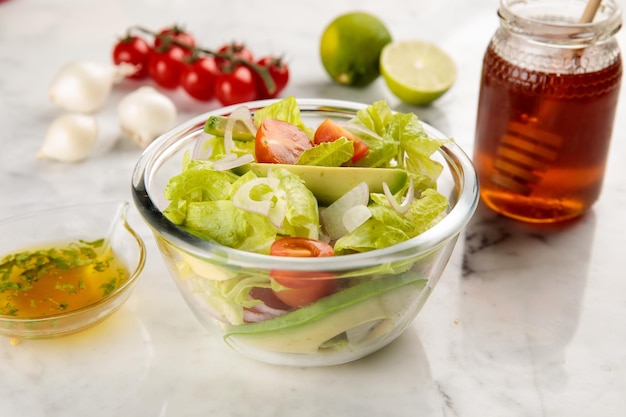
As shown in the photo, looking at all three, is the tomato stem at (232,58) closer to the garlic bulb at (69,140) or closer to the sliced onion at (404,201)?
the garlic bulb at (69,140)

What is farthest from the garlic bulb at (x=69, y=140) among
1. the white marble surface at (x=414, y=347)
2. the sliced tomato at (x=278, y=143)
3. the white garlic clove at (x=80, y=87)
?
the sliced tomato at (x=278, y=143)

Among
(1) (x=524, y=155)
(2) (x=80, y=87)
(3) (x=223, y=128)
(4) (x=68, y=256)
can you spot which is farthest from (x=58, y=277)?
(1) (x=524, y=155)

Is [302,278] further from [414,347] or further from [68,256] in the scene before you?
[68,256]

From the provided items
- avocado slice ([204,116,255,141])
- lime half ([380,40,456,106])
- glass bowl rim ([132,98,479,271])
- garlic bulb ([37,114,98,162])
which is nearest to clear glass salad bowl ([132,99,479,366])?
glass bowl rim ([132,98,479,271])

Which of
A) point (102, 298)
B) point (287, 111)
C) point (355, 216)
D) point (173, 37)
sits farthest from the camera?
point (173, 37)

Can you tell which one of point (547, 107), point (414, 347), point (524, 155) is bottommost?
point (414, 347)

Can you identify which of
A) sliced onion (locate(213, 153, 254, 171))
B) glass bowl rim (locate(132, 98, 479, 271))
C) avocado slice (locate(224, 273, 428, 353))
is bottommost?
avocado slice (locate(224, 273, 428, 353))

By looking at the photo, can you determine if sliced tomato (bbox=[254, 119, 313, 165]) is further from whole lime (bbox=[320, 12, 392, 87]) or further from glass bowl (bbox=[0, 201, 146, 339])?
whole lime (bbox=[320, 12, 392, 87])
